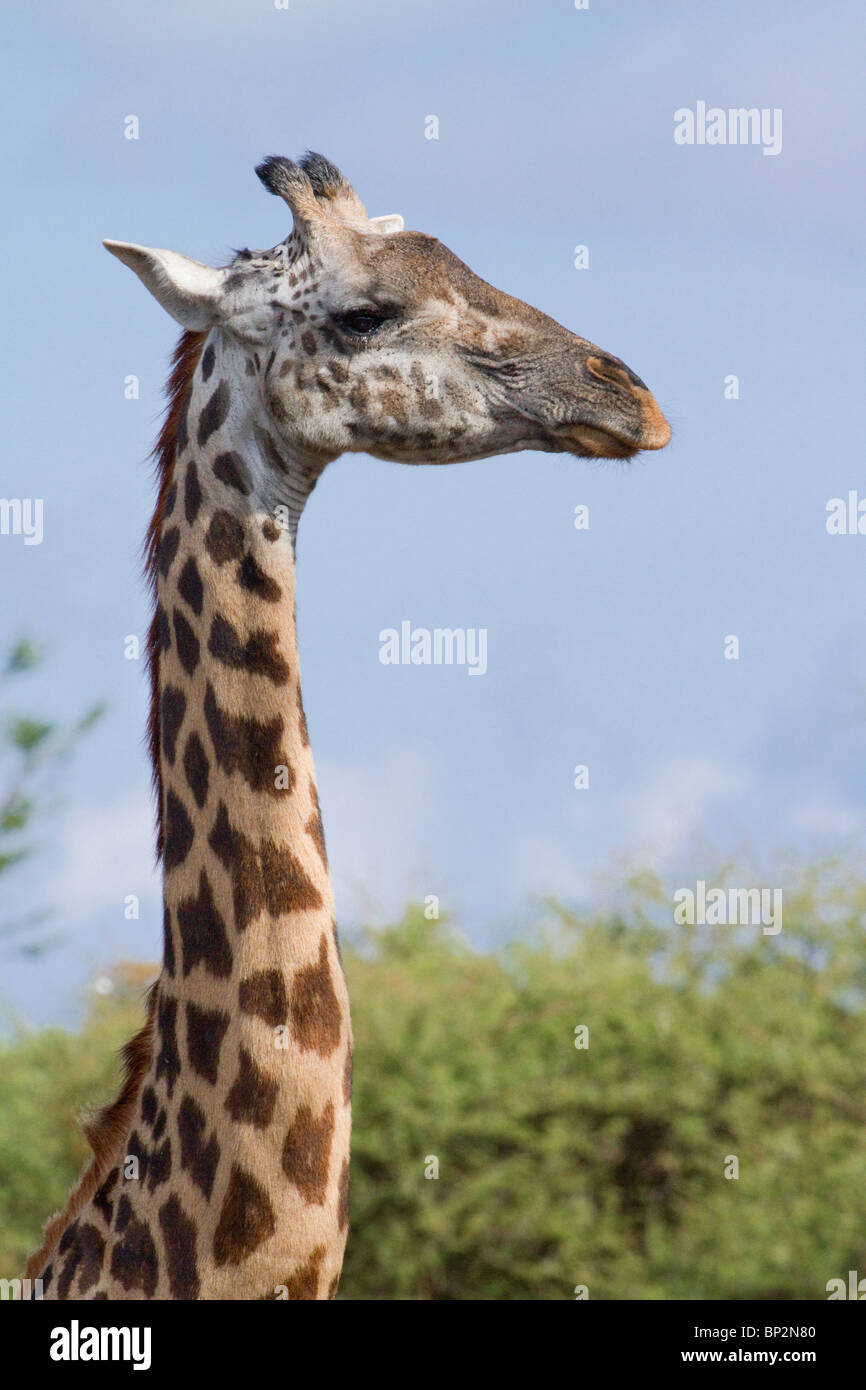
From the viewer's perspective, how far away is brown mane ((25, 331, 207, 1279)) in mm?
4895

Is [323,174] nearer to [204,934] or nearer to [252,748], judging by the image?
[252,748]

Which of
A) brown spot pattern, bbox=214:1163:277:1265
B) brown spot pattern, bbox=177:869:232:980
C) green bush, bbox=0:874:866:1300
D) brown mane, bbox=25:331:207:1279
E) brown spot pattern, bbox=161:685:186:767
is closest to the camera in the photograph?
brown spot pattern, bbox=214:1163:277:1265

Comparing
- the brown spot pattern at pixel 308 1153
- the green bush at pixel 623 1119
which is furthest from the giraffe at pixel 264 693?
the green bush at pixel 623 1119

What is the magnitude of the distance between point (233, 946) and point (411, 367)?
1599 mm

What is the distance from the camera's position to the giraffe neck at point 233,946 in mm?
4219

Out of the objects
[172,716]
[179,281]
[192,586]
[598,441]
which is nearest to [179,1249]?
[172,716]

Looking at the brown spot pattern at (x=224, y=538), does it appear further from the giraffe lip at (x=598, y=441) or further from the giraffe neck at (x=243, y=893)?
the giraffe lip at (x=598, y=441)

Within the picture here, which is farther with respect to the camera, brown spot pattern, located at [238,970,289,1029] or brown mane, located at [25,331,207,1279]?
brown mane, located at [25,331,207,1279]

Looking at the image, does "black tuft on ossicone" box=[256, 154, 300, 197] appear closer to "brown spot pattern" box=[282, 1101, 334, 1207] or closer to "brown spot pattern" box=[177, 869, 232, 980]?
"brown spot pattern" box=[177, 869, 232, 980]

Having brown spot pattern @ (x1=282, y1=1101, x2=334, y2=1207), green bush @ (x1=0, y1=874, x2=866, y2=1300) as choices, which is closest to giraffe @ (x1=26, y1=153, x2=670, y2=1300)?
brown spot pattern @ (x1=282, y1=1101, x2=334, y2=1207)

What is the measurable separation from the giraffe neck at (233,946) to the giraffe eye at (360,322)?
11.4 inches

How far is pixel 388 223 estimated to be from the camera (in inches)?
207
